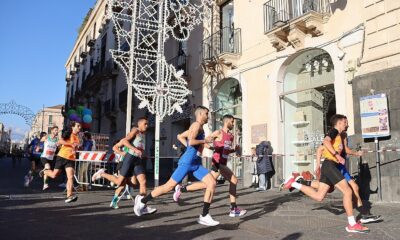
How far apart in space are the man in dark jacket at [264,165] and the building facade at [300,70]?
328 mm

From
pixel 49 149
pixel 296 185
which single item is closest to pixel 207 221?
pixel 296 185

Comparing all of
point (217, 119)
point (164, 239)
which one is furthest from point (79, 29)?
point (164, 239)

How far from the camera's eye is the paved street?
504 cm

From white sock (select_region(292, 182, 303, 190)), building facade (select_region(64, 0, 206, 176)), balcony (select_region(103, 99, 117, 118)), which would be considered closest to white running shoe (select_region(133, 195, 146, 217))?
white sock (select_region(292, 182, 303, 190))

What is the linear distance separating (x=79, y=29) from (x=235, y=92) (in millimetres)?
33141

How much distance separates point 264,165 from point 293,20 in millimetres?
4367

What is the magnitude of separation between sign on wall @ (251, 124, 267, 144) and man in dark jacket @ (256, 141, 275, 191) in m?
0.72

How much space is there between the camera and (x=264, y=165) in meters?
11.7

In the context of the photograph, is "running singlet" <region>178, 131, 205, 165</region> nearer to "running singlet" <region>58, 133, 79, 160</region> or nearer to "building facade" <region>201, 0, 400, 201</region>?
"running singlet" <region>58, 133, 79, 160</region>

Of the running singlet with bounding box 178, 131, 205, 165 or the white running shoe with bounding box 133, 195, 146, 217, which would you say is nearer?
the running singlet with bounding box 178, 131, 205, 165

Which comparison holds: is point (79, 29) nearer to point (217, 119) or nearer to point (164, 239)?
point (217, 119)

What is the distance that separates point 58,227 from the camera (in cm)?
539

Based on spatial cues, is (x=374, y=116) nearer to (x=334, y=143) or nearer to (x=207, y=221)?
(x=334, y=143)

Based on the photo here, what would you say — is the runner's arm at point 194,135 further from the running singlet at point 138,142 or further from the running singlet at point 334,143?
the running singlet at point 334,143
